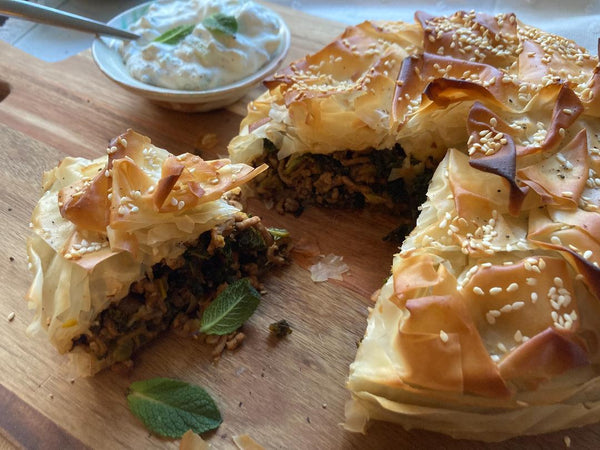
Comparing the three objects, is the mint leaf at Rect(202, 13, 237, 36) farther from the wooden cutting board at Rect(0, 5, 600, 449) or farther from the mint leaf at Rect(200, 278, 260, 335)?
the mint leaf at Rect(200, 278, 260, 335)

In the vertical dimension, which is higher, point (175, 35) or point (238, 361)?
point (175, 35)

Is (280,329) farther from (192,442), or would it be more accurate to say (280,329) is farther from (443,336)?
(443,336)

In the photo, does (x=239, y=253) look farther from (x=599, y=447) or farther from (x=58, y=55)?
(x=58, y=55)

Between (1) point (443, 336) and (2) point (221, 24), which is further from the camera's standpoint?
(2) point (221, 24)

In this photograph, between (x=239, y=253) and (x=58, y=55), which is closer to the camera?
(x=239, y=253)

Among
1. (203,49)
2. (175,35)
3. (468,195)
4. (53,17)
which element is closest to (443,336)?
(468,195)

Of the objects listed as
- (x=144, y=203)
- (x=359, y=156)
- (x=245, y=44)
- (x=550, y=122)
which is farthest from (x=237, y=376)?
(x=245, y=44)
